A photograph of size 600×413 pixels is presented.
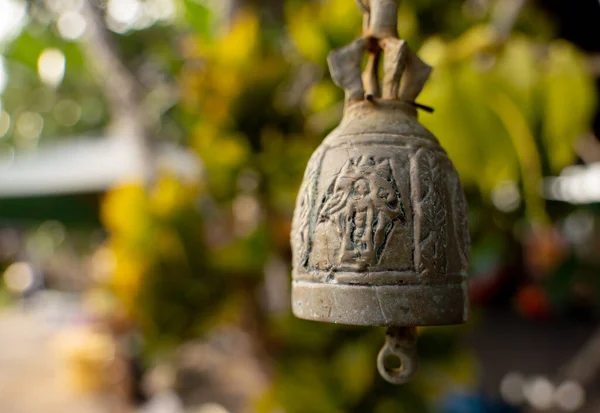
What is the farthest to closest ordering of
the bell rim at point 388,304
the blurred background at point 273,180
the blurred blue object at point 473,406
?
the blurred blue object at point 473,406 < the blurred background at point 273,180 < the bell rim at point 388,304

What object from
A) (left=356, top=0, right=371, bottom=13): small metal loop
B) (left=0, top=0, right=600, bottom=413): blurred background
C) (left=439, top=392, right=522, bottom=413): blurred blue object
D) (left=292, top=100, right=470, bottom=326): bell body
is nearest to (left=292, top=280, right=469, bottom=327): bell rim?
(left=292, top=100, right=470, bottom=326): bell body

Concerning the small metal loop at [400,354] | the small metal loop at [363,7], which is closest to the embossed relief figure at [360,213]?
the small metal loop at [400,354]

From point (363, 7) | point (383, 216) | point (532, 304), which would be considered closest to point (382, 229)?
point (383, 216)

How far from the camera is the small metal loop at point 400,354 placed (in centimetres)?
93

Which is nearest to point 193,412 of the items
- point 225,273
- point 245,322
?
point 245,322

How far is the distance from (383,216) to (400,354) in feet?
0.79

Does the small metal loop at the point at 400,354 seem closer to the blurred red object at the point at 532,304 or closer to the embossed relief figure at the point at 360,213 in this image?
the embossed relief figure at the point at 360,213

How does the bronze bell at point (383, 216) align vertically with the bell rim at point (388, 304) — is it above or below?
above

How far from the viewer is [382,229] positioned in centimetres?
88

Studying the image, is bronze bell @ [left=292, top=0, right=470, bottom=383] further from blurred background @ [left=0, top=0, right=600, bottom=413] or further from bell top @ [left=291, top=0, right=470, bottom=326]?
blurred background @ [left=0, top=0, right=600, bottom=413]

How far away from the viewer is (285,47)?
2746mm

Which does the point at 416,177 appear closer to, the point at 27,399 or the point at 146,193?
the point at 146,193

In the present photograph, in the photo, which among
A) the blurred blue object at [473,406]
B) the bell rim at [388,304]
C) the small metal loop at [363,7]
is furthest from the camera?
the blurred blue object at [473,406]

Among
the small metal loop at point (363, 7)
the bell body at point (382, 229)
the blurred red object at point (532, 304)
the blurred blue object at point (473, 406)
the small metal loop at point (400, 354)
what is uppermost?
the small metal loop at point (363, 7)
